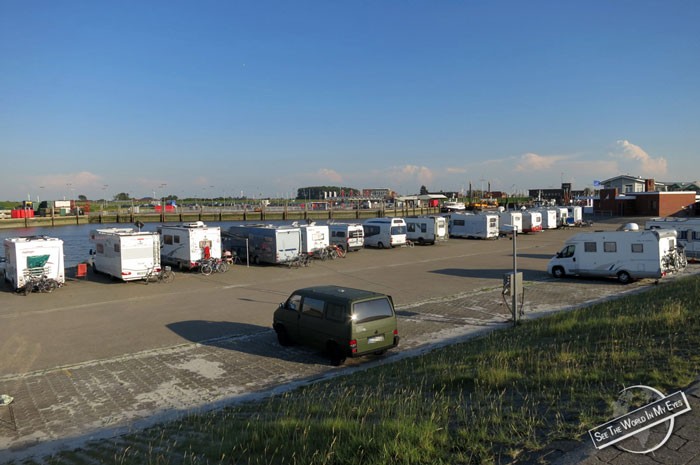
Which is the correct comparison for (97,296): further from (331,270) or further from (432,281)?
(432,281)

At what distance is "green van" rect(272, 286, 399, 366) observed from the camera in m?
12.0

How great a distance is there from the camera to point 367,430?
18.0 feet

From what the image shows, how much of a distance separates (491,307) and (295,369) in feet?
30.5

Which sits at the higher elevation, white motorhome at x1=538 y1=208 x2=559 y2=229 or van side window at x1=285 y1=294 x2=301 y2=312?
white motorhome at x1=538 y1=208 x2=559 y2=229

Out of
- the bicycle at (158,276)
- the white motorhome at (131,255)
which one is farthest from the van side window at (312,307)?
the white motorhome at (131,255)

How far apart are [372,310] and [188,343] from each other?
5.51 meters

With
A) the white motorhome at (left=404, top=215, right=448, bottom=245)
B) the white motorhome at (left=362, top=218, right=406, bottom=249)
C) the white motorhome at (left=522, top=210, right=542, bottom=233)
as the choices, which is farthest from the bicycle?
the white motorhome at (left=522, top=210, right=542, bottom=233)

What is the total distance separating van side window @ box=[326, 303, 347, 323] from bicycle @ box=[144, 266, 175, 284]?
48.8ft

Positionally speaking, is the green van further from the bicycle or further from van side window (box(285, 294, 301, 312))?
the bicycle

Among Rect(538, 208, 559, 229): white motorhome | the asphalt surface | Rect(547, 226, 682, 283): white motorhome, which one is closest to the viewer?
the asphalt surface

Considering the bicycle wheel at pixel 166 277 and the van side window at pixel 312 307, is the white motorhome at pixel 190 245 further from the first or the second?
the van side window at pixel 312 307

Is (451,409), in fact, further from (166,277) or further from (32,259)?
(32,259)

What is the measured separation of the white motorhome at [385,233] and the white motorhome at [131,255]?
64.0 feet

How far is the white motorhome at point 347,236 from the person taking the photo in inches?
1481
